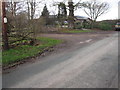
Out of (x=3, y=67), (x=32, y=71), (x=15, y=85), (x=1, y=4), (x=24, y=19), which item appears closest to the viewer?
(x=15, y=85)

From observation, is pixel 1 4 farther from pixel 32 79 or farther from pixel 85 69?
pixel 85 69

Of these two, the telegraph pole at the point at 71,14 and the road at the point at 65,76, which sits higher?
the telegraph pole at the point at 71,14

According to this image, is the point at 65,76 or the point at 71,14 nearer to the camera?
the point at 65,76

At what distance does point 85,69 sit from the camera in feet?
17.3

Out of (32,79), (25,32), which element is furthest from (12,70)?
(25,32)

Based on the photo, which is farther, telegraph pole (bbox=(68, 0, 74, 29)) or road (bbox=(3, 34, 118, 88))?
telegraph pole (bbox=(68, 0, 74, 29))

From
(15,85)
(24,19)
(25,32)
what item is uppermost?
(24,19)

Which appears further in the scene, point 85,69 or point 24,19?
point 24,19

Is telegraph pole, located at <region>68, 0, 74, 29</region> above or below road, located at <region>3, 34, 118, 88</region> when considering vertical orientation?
above

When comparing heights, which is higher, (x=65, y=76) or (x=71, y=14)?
(x=71, y=14)

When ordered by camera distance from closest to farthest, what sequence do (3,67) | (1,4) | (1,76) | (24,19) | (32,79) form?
(32,79)
(1,76)
(3,67)
(1,4)
(24,19)

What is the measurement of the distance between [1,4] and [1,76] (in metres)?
4.80

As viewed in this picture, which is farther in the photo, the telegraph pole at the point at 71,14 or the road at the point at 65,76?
the telegraph pole at the point at 71,14

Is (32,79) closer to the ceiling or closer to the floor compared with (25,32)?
closer to the floor
